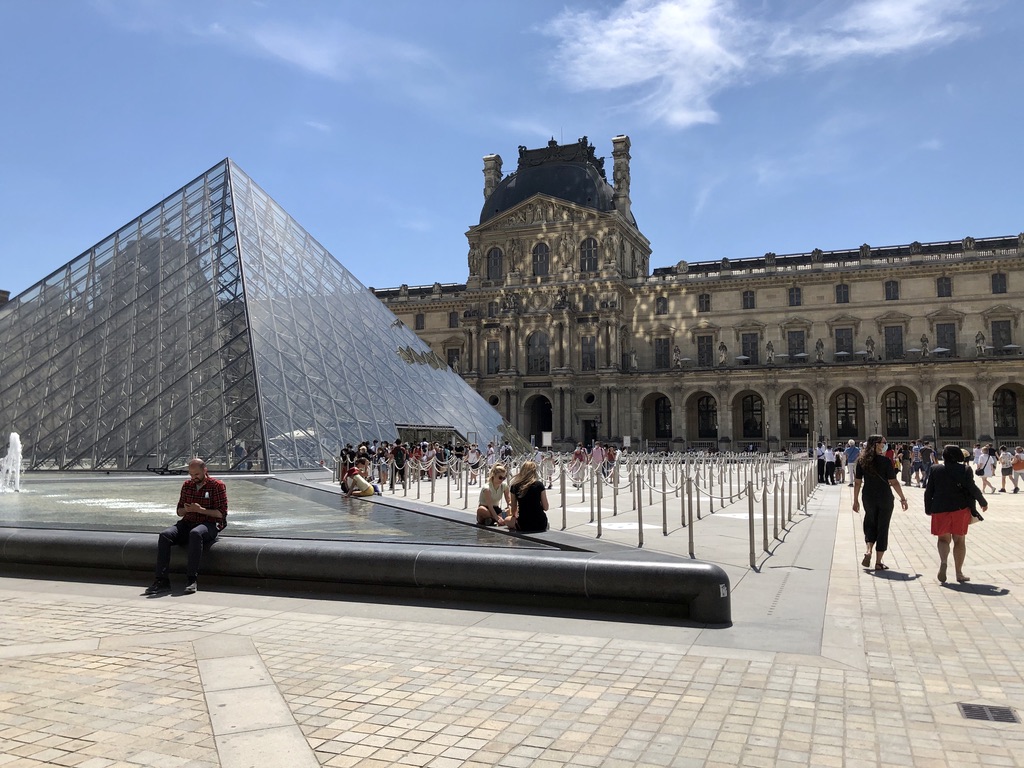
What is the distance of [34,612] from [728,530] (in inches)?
310

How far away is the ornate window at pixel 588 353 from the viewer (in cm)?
5547

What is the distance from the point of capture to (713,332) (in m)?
55.3

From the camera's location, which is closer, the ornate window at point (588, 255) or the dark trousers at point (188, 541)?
the dark trousers at point (188, 541)

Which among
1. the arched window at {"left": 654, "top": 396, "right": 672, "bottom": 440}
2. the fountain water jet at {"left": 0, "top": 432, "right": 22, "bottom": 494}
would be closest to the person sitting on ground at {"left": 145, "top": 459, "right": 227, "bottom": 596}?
the fountain water jet at {"left": 0, "top": 432, "right": 22, "bottom": 494}

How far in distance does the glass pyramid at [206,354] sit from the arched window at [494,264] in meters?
30.1

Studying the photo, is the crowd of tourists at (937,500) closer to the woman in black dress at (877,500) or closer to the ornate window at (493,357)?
the woman in black dress at (877,500)

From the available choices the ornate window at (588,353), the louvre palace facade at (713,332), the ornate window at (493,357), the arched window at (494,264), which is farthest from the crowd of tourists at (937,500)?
the arched window at (494,264)

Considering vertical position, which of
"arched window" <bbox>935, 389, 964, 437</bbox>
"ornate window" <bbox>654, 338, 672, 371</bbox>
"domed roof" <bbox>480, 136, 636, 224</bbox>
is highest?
"domed roof" <bbox>480, 136, 636, 224</bbox>

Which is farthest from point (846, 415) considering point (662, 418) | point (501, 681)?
point (501, 681)

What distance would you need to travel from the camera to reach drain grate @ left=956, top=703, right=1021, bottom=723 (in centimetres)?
379

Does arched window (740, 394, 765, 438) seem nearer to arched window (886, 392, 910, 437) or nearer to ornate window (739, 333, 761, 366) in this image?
ornate window (739, 333, 761, 366)

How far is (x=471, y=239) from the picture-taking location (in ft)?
194

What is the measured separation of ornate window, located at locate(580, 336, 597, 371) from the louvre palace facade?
0.33 feet

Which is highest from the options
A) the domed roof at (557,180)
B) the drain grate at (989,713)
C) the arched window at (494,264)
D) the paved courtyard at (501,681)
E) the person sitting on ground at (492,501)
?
the domed roof at (557,180)
